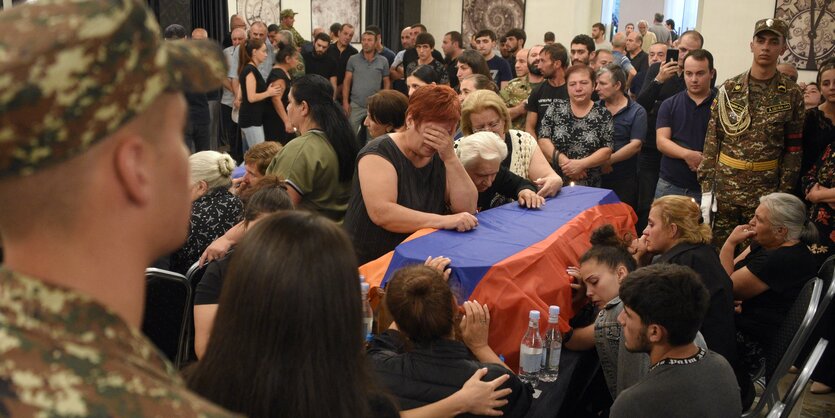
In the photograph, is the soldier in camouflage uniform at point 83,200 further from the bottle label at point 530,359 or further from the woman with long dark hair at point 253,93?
the woman with long dark hair at point 253,93

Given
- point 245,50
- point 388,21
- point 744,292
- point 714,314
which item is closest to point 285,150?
point 714,314

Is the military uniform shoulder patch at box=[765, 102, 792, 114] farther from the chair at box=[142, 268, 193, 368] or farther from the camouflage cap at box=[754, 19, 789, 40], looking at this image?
the chair at box=[142, 268, 193, 368]

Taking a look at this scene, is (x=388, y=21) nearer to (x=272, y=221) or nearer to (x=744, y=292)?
(x=744, y=292)

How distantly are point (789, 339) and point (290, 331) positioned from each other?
2313 mm

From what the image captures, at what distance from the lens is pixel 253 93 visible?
7320 millimetres

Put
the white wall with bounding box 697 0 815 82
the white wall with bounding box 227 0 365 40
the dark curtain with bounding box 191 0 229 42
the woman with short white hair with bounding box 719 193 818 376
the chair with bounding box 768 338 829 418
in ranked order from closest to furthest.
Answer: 1. the chair with bounding box 768 338 829 418
2. the woman with short white hair with bounding box 719 193 818 376
3. the white wall with bounding box 697 0 815 82
4. the dark curtain with bounding box 191 0 229 42
5. the white wall with bounding box 227 0 365 40

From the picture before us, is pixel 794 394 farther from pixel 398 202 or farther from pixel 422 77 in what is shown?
pixel 422 77

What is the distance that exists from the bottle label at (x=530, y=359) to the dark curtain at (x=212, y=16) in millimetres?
9293

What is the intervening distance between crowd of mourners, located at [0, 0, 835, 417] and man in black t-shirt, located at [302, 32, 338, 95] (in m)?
2.29

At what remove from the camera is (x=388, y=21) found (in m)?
14.1

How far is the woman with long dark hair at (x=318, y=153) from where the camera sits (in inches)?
132

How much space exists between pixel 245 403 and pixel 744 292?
2.76m

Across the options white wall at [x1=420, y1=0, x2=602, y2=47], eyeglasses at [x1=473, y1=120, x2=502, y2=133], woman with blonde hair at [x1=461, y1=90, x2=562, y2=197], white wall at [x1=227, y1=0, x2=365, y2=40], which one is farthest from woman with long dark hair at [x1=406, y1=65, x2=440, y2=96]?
white wall at [x1=420, y1=0, x2=602, y2=47]

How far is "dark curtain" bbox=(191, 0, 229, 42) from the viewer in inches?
419
